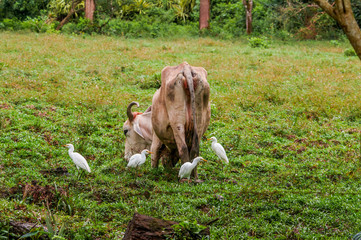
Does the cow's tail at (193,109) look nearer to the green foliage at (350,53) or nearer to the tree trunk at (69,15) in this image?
the green foliage at (350,53)

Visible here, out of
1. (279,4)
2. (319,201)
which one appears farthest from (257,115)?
(279,4)

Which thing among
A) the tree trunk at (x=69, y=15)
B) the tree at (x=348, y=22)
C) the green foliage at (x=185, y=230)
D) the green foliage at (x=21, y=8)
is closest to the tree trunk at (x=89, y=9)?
the tree trunk at (x=69, y=15)

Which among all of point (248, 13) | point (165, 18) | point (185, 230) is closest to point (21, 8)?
point (165, 18)

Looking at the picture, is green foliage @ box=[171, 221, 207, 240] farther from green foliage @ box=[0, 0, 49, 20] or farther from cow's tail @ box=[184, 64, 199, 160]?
green foliage @ box=[0, 0, 49, 20]

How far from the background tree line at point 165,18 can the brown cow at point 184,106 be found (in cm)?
1683

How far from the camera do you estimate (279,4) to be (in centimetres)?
2662

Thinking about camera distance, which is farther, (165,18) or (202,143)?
(165,18)

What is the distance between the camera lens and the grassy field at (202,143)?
593 centimetres

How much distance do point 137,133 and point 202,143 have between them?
166 cm

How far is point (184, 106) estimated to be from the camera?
7176 millimetres

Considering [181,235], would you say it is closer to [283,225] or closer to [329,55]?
[283,225]

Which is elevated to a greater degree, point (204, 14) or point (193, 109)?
point (204, 14)

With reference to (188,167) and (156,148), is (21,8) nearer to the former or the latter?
(156,148)

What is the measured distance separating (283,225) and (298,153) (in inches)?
148
